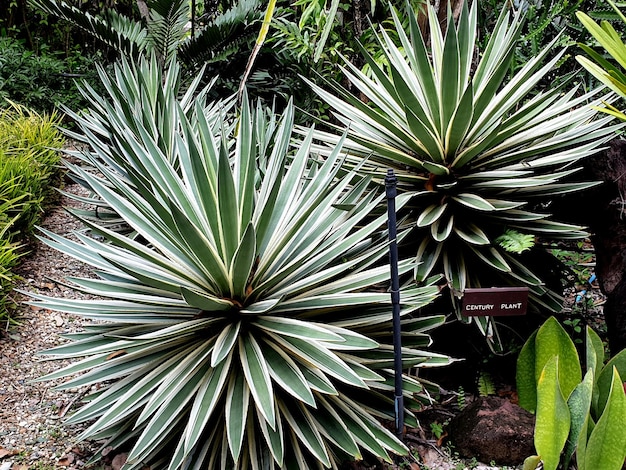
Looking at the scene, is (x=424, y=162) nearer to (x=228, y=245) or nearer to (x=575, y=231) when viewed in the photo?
(x=575, y=231)

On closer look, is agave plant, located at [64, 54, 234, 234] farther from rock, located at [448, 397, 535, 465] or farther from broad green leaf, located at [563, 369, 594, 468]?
broad green leaf, located at [563, 369, 594, 468]

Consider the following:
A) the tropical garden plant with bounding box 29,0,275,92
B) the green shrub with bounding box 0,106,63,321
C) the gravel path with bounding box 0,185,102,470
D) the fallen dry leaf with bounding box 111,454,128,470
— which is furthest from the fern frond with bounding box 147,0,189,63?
the fallen dry leaf with bounding box 111,454,128,470

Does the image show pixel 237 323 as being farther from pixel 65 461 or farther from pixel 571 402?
pixel 571 402

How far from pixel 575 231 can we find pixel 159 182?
1863mm

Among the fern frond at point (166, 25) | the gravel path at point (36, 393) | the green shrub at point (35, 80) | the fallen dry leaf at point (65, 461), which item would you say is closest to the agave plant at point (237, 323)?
the fallen dry leaf at point (65, 461)

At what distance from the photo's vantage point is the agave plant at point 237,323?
202 centimetres

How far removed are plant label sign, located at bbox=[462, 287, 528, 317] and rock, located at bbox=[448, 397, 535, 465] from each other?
0.41 metres

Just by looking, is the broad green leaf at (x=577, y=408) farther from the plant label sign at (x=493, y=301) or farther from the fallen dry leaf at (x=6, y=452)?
the fallen dry leaf at (x=6, y=452)

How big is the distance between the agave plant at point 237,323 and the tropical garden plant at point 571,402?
45 centimetres

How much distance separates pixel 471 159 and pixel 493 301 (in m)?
0.71

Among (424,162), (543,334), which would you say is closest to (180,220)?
(424,162)

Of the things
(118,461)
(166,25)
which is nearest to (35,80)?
(166,25)

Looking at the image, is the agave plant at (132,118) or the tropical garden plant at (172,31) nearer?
the agave plant at (132,118)

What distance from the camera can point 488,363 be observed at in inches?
119
